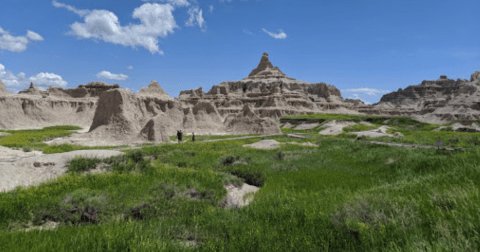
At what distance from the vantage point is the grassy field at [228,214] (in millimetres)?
4301

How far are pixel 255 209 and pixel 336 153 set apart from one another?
1631 centimetres

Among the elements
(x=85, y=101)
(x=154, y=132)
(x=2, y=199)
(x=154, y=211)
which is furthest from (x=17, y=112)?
(x=154, y=211)

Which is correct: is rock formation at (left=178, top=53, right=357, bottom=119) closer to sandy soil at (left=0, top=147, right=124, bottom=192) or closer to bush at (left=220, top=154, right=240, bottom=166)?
bush at (left=220, top=154, right=240, bottom=166)

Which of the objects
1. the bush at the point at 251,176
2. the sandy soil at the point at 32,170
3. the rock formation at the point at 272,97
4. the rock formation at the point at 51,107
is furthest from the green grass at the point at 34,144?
the rock formation at the point at 272,97

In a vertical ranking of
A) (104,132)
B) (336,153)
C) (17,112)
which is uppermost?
(17,112)

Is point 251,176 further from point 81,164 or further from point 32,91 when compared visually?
point 32,91

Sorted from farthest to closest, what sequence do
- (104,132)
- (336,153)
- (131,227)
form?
(104,132) → (336,153) → (131,227)

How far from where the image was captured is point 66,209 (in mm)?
7223

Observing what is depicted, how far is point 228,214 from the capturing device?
6.40 m

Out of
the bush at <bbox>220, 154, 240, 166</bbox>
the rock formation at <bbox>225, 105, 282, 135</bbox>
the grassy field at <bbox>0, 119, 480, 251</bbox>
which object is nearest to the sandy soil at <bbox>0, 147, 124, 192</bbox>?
the grassy field at <bbox>0, 119, 480, 251</bbox>

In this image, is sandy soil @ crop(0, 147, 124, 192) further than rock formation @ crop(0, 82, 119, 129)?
No

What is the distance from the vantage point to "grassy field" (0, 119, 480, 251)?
430cm

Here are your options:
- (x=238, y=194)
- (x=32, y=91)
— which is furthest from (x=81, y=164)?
(x=32, y=91)

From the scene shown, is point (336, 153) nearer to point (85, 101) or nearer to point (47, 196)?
point (47, 196)
